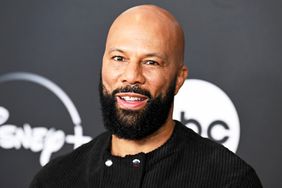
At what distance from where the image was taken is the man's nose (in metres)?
1.52

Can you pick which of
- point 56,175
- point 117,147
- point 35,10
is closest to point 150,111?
point 117,147

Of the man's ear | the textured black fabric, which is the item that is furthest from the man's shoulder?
the man's ear

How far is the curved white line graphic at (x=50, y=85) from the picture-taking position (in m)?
2.28

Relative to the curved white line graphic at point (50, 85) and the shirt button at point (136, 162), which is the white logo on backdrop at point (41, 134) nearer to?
the curved white line graphic at point (50, 85)

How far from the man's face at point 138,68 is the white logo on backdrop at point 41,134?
27.2 inches

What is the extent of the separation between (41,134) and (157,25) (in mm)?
868

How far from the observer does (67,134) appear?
2273 mm

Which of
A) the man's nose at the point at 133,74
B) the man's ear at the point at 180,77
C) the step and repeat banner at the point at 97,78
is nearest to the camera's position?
the man's nose at the point at 133,74

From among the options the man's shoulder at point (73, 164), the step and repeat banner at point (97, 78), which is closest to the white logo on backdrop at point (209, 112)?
the step and repeat banner at point (97, 78)

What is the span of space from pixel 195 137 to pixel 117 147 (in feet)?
0.68

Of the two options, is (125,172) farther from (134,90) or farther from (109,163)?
(134,90)

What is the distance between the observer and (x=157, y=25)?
1.59 m

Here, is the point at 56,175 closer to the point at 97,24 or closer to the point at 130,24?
the point at 130,24

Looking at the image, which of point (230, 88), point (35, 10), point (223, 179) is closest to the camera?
point (223, 179)
